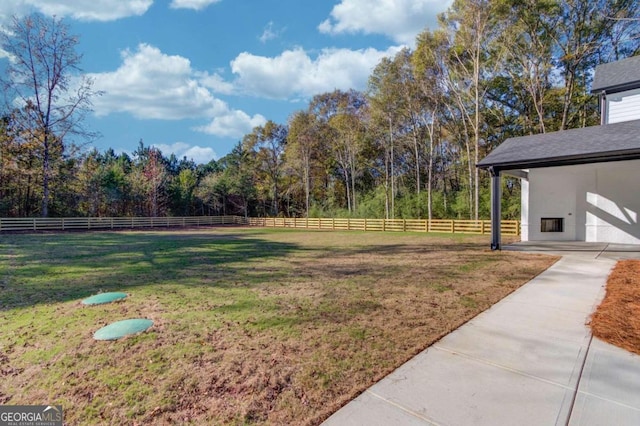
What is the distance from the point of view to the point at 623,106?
32.3 ft

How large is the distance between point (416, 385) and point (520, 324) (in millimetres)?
1817

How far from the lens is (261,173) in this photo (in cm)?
3119

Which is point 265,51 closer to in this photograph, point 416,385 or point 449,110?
point 449,110

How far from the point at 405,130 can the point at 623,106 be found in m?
11.9

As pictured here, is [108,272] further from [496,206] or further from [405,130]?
[405,130]

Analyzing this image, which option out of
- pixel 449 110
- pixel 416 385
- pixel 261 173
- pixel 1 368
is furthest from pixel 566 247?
pixel 261 173

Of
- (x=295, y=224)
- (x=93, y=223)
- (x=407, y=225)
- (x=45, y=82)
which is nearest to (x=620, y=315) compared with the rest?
(x=407, y=225)

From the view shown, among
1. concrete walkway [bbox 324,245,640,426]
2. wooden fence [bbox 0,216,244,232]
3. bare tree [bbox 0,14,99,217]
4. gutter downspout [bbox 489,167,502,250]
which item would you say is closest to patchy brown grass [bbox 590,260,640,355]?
concrete walkway [bbox 324,245,640,426]

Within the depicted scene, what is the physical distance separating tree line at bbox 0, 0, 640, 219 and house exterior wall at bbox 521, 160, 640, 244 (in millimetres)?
4475

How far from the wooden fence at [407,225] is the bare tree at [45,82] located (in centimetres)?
1603

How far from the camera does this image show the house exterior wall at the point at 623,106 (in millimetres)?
9625

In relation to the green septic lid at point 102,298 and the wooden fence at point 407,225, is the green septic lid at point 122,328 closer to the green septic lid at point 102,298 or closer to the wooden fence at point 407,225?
the green septic lid at point 102,298

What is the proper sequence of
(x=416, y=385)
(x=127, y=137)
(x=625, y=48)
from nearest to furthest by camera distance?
(x=416, y=385), (x=625, y=48), (x=127, y=137)

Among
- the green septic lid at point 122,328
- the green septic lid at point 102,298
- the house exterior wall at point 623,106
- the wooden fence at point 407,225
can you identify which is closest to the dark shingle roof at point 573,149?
the house exterior wall at point 623,106
